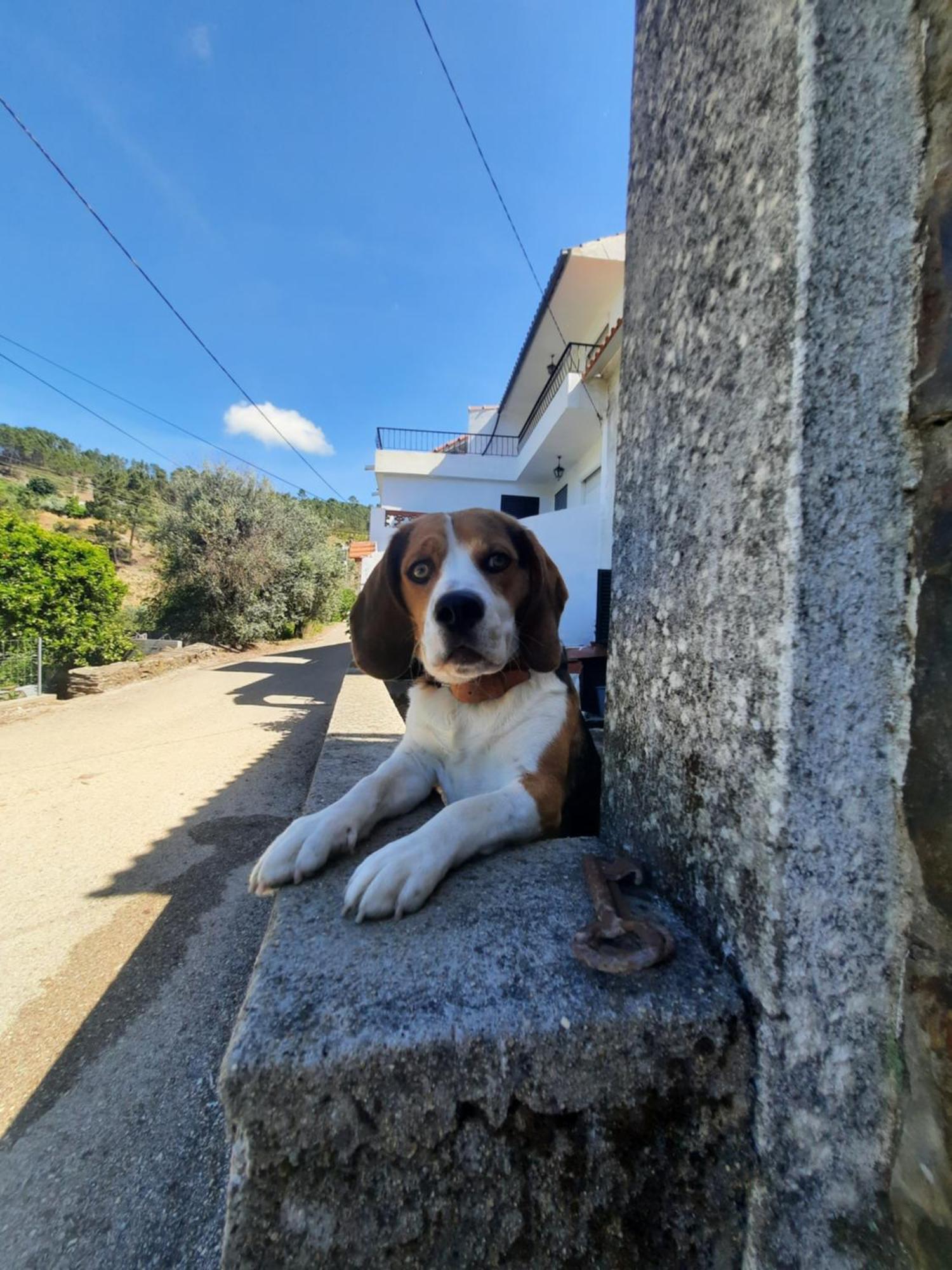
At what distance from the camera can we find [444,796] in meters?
1.88

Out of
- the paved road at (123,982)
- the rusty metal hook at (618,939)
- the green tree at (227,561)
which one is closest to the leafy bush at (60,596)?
the green tree at (227,561)

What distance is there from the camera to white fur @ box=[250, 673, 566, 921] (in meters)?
1.15

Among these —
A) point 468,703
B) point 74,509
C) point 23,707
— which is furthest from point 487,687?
point 74,509

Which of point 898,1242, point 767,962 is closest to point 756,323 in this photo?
point 767,962

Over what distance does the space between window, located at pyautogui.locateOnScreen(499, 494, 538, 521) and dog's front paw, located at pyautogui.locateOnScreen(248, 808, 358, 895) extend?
17460mm

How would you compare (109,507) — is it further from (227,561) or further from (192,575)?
(227,561)

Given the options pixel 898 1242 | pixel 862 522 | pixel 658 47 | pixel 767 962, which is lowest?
pixel 898 1242

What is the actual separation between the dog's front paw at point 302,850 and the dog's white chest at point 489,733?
46cm

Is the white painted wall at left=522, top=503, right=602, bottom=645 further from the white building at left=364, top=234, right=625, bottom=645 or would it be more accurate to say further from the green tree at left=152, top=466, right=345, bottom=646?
the green tree at left=152, top=466, right=345, bottom=646

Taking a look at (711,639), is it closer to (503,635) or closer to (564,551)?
(503,635)

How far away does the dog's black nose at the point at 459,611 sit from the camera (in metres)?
1.67

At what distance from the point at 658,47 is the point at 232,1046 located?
2022mm

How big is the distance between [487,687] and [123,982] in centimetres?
236

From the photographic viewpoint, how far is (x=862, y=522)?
780 millimetres
